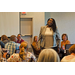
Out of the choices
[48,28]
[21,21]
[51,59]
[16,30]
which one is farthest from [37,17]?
[51,59]

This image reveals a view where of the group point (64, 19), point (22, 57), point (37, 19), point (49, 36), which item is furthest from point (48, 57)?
point (64, 19)

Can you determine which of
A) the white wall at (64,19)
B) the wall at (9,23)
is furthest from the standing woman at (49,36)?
the white wall at (64,19)

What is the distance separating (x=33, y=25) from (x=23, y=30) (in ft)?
2.04

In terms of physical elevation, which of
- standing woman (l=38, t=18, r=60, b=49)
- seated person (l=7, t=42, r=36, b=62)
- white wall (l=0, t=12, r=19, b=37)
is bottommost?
seated person (l=7, t=42, r=36, b=62)

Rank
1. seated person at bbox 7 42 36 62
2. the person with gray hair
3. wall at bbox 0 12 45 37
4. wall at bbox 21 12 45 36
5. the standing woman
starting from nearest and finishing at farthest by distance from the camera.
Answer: the person with gray hair
seated person at bbox 7 42 36 62
the standing woman
wall at bbox 0 12 45 37
wall at bbox 21 12 45 36

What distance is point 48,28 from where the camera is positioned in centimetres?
270

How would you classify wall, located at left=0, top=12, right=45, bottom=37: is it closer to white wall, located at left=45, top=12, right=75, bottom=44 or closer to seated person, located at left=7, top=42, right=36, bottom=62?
white wall, located at left=45, top=12, right=75, bottom=44

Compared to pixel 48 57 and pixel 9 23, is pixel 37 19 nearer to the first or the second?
pixel 9 23

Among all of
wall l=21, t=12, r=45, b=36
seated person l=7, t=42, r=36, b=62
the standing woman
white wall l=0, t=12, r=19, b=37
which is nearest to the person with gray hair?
seated person l=7, t=42, r=36, b=62

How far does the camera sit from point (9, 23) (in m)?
6.34

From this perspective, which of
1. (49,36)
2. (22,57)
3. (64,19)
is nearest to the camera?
(22,57)

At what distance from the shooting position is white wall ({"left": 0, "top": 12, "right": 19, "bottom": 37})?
630 centimetres

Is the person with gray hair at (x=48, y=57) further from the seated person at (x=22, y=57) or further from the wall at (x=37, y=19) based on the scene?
the wall at (x=37, y=19)

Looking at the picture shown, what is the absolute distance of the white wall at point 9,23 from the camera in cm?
630
